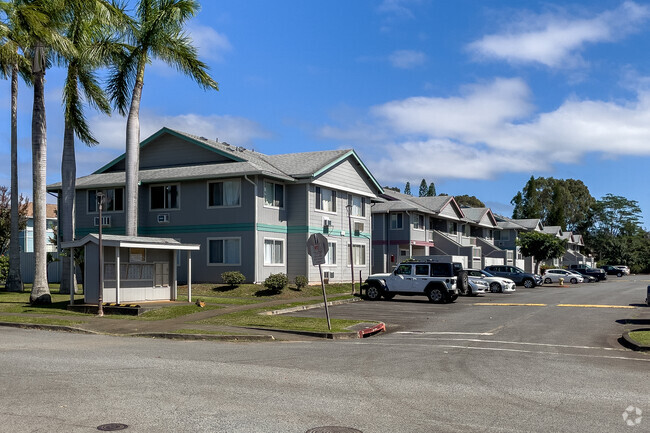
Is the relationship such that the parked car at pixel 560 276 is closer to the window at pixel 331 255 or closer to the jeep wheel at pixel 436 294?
the window at pixel 331 255

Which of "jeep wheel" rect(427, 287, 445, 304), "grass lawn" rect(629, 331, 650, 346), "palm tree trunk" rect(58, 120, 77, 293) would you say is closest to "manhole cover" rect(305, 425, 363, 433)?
"grass lawn" rect(629, 331, 650, 346)

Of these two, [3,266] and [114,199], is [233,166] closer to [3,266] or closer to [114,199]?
[114,199]

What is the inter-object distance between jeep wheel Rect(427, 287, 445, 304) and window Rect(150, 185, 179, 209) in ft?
48.7

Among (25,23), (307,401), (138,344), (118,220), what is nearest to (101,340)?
(138,344)

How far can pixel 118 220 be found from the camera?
3756 centimetres

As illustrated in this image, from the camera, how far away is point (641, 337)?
1694 cm

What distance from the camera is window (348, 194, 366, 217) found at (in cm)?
4083

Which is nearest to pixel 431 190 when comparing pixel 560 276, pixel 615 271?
pixel 615 271

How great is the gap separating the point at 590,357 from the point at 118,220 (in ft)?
96.5

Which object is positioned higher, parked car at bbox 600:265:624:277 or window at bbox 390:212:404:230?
window at bbox 390:212:404:230

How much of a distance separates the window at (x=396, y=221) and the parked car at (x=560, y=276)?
16150 millimetres

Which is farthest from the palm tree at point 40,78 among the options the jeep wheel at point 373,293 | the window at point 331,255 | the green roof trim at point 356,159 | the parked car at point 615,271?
the parked car at point 615,271

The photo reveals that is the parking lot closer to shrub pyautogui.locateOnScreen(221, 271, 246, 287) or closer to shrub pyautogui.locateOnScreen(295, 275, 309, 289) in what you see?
shrub pyautogui.locateOnScreen(295, 275, 309, 289)

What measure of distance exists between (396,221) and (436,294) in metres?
21.6
